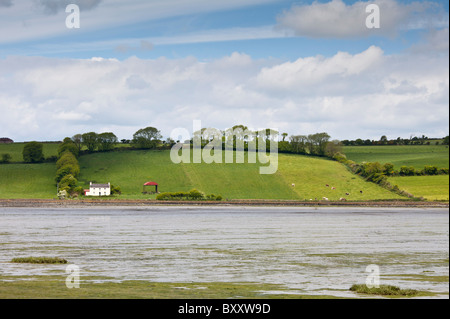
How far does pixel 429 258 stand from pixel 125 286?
79.6ft

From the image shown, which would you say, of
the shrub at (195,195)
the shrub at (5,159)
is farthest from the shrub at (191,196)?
the shrub at (5,159)

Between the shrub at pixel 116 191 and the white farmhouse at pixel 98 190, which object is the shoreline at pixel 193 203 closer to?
the white farmhouse at pixel 98 190

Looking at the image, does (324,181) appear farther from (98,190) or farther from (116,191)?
(98,190)

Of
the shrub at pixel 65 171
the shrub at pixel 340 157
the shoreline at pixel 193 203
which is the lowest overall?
the shoreline at pixel 193 203

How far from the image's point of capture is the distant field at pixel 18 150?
17238 centimetres

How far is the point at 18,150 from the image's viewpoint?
17888cm

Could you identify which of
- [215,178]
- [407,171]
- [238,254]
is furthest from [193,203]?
[238,254]

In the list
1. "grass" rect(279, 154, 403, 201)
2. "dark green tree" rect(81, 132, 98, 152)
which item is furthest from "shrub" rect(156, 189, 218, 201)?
"dark green tree" rect(81, 132, 98, 152)

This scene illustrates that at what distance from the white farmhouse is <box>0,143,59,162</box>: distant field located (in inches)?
1439

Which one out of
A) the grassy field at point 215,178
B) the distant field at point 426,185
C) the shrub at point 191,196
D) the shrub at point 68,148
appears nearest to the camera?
the shrub at point 191,196

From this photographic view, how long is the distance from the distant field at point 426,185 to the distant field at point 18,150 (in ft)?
341

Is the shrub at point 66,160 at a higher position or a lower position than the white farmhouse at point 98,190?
higher
